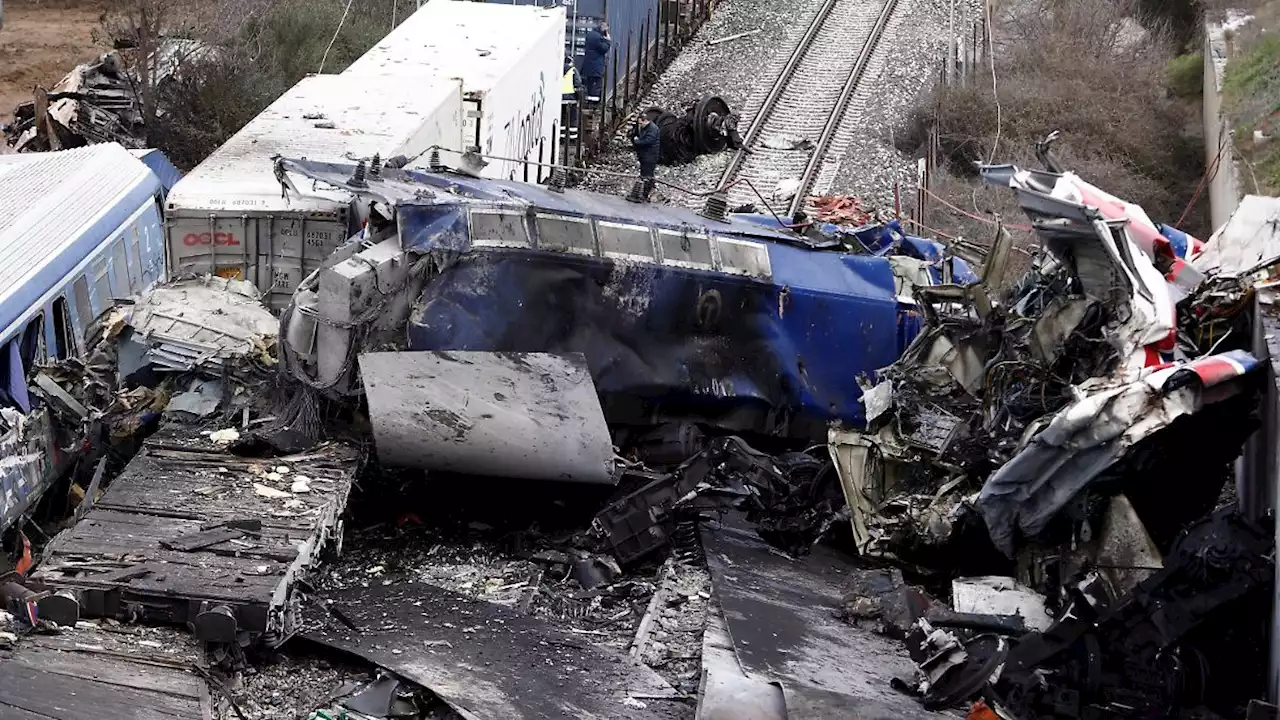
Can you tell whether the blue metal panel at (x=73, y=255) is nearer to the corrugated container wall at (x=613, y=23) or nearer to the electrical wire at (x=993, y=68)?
the corrugated container wall at (x=613, y=23)

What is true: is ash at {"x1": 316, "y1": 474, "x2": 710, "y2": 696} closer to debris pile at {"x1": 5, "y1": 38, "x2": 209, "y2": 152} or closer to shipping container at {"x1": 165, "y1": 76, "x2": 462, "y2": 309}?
shipping container at {"x1": 165, "y1": 76, "x2": 462, "y2": 309}

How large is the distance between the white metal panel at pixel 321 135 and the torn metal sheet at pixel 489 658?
5.58 m

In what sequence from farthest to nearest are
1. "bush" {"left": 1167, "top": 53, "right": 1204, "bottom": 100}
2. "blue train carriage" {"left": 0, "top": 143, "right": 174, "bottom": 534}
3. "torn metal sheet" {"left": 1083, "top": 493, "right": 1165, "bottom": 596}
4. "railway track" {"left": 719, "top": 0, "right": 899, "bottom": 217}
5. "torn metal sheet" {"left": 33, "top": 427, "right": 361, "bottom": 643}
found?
"bush" {"left": 1167, "top": 53, "right": 1204, "bottom": 100}, "railway track" {"left": 719, "top": 0, "right": 899, "bottom": 217}, "blue train carriage" {"left": 0, "top": 143, "right": 174, "bottom": 534}, "torn metal sheet" {"left": 1083, "top": 493, "right": 1165, "bottom": 596}, "torn metal sheet" {"left": 33, "top": 427, "right": 361, "bottom": 643}

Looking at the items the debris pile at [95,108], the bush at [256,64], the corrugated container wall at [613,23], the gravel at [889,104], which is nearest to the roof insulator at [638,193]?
the gravel at [889,104]

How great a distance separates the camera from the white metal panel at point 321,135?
14.5 meters

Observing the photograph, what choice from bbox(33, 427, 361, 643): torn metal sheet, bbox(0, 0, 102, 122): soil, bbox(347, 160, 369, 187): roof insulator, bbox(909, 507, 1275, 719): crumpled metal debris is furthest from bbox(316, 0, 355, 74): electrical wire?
bbox(909, 507, 1275, 719): crumpled metal debris

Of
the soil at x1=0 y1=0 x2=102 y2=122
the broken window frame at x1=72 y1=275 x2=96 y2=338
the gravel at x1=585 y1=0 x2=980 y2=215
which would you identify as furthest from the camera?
the soil at x1=0 y1=0 x2=102 y2=122

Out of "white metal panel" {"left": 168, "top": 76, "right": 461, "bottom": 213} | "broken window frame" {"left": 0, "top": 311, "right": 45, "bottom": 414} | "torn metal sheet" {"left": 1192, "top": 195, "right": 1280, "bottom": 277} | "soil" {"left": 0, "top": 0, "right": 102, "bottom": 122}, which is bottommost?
"soil" {"left": 0, "top": 0, "right": 102, "bottom": 122}

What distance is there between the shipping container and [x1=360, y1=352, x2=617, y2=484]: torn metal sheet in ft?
9.92

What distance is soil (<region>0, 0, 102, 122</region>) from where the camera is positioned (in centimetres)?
2950

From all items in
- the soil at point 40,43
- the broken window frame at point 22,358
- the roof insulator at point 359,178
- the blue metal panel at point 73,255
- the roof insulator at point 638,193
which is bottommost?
the soil at point 40,43

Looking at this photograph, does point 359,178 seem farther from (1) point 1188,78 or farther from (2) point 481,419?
(1) point 1188,78

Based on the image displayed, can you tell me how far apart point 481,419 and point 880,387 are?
315 centimetres

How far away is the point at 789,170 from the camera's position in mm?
21938
